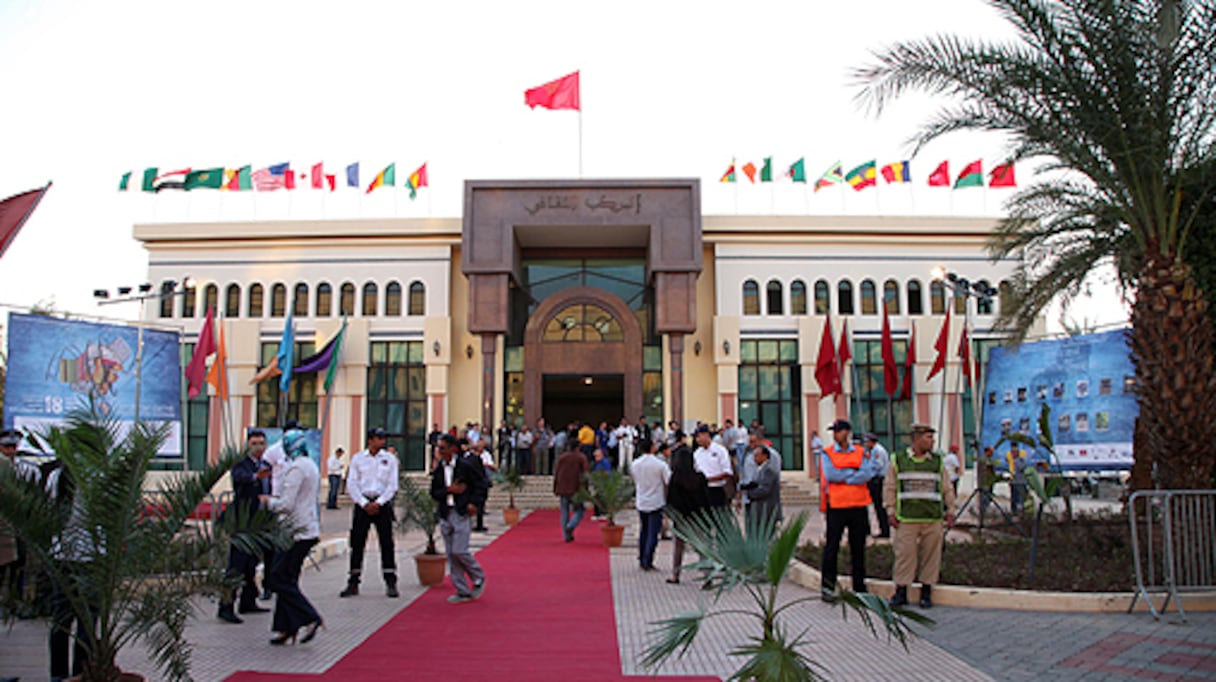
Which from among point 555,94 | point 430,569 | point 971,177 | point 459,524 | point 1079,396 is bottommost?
point 430,569

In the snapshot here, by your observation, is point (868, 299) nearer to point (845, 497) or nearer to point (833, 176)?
point (833, 176)

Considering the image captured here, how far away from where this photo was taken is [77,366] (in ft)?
73.3

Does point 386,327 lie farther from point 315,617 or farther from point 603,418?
point 315,617

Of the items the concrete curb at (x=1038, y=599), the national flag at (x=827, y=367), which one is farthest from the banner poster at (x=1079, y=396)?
the concrete curb at (x=1038, y=599)

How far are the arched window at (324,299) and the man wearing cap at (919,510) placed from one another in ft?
86.2

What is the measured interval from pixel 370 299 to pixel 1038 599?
26653 mm

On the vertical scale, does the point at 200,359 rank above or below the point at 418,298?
below

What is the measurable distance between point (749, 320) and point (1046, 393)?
1111 centimetres

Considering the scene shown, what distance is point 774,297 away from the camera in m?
31.9

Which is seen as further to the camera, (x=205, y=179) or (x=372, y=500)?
(x=205, y=179)

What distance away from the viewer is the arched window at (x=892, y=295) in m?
31.8

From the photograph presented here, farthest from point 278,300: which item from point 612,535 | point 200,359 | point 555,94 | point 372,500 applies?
point 372,500

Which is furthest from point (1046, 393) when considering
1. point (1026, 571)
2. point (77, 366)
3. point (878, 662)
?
point (77, 366)

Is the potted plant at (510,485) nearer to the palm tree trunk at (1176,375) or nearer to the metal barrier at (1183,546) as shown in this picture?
the palm tree trunk at (1176,375)
